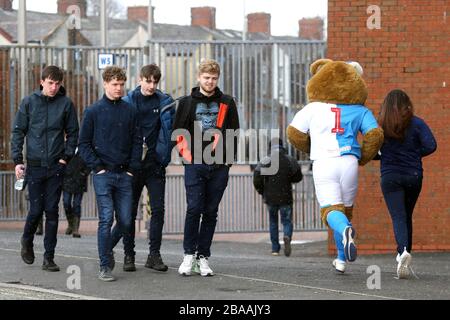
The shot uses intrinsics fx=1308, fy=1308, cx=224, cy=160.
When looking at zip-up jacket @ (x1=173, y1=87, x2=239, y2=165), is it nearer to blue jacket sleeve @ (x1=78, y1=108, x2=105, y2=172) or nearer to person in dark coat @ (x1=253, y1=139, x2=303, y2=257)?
blue jacket sleeve @ (x1=78, y1=108, x2=105, y2=172)

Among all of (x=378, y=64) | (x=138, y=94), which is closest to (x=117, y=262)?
(x=138, y=94)

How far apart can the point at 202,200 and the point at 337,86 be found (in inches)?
63.0

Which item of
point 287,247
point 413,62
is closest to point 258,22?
point 287,247

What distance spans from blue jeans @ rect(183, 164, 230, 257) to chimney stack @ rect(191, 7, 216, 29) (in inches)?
3272

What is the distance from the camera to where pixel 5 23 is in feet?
188

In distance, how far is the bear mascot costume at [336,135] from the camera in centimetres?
1161

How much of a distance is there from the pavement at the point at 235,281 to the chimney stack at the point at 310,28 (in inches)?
3135

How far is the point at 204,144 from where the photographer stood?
38.3ft

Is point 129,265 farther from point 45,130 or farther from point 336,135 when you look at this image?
point 336,135

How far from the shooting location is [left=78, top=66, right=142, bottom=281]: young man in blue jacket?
1164cm

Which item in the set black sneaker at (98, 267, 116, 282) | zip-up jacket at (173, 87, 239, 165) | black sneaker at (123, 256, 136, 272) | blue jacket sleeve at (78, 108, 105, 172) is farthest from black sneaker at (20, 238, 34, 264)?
zip-up jacket at (173, 87, 239, 165)

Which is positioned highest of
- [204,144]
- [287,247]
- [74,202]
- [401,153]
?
[204,144]
